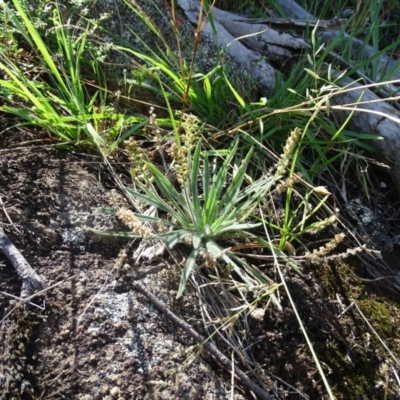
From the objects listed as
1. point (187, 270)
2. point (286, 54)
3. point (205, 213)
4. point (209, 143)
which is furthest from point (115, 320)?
point (286, 54)

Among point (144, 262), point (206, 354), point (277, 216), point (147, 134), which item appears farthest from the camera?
point (147, 134)

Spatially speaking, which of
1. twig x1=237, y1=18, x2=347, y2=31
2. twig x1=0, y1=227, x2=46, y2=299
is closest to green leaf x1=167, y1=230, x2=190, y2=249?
twig x1=0, y1=227, x2=46, y2=299

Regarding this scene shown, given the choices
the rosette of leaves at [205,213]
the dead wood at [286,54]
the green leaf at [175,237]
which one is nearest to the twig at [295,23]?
the dead wood at [286,54]

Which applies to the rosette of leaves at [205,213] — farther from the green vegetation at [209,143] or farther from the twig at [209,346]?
the twig at [209,346]

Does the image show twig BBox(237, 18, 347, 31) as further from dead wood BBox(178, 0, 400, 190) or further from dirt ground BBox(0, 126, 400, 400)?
dirt ground BBox(0, 126, 400, 400)

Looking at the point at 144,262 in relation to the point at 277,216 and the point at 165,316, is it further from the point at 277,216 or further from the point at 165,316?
the point at 277,216

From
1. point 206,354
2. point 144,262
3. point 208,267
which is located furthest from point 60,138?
point 206,354

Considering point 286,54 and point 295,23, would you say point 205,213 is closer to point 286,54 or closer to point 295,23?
point 286,54
